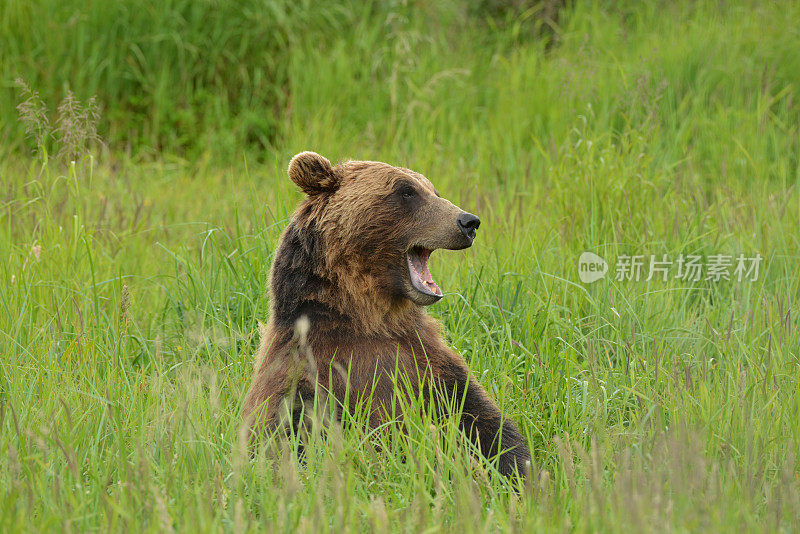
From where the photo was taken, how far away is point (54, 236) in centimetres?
465

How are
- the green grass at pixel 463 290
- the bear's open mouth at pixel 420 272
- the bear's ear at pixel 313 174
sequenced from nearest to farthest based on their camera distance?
the green grass at pixel 463 290, the bear's open mouth at pixel 420 272, the bear's ear at pixel 313 174

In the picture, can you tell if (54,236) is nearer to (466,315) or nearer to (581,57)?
(466,315)

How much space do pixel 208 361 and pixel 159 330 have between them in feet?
2.05

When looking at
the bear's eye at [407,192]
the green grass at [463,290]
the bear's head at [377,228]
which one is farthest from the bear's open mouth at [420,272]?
the green grass at [463,290]

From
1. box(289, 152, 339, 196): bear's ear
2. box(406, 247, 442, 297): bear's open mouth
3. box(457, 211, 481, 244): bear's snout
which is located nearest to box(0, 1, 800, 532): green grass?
box(406, 247, 442, 297): bear's open mouth

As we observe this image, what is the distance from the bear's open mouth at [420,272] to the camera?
3304 millimetres

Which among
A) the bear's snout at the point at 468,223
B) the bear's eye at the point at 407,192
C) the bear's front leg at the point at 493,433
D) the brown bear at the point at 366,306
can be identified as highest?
the bear's eye at the point at 407,192

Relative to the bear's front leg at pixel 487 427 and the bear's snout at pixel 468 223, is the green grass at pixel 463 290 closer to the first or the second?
the bear's front leg at pixel 487 427

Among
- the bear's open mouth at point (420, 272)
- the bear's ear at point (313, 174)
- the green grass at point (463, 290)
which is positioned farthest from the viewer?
the bear's ear at point (313, 174)

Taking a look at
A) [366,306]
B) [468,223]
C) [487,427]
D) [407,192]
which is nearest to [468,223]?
[468,223]

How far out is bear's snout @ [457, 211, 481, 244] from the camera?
3.31 meters

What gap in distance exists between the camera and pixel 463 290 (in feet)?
14.4

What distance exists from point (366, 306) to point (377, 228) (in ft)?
1.01

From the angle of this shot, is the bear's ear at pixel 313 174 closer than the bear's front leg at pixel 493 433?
No
